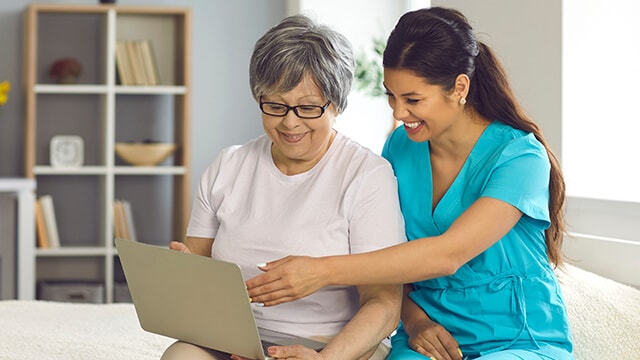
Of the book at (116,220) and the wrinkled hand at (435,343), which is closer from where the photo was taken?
the wrinkled hand at (435,343)

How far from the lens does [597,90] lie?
97.6 inches

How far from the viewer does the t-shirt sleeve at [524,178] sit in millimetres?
1650

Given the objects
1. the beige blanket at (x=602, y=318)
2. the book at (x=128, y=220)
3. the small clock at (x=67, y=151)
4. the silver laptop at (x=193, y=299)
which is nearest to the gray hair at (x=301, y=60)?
the silver laptop at (x=193, y=299)

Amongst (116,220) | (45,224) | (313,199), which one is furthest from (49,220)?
(313,199)

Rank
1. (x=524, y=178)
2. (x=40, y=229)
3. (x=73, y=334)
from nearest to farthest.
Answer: (x=524, y=178)
(x=73, y=334)
(x=40, y=229)

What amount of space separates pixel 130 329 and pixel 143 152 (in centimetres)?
215

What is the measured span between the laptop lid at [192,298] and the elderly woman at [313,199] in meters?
0.10

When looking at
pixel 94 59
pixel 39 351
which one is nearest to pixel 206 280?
pixel 39 351

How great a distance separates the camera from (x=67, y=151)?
439 centimetres

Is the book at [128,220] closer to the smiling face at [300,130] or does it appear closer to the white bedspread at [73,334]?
the white bedspread at [73,334]

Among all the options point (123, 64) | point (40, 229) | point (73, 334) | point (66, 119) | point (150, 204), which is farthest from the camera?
point (150, 204)

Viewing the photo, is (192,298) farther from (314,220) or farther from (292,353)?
(314,220)

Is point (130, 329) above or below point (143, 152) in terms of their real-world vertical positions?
below

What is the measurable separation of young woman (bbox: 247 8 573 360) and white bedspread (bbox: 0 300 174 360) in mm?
637
